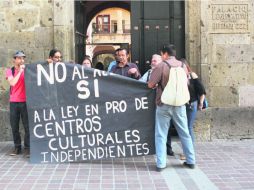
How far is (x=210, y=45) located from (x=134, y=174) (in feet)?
11.8

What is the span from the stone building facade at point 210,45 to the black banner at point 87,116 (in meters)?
1.91

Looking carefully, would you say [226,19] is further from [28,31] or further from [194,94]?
[28,31]

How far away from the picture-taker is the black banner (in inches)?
281

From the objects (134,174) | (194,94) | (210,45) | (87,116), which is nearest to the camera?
(134,174)

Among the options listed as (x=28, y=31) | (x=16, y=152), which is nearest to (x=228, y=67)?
(x=28, y=31)

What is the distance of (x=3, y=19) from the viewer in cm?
902

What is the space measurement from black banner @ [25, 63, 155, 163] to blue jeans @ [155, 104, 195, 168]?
41cm

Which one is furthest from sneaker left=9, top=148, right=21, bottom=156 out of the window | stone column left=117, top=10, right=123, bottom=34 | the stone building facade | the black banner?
stone column left=117, top=10, right=123, bottom=34

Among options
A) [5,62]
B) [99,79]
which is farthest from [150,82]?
[5,62]

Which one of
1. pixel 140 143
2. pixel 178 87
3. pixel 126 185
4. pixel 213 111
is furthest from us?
pixel 213 111

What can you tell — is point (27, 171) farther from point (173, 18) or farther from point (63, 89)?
Result: point (173, 18)

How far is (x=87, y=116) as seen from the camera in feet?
23.5

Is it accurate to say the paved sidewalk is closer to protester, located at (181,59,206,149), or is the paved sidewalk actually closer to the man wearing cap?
the man wearing cap

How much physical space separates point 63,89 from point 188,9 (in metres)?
3.29
